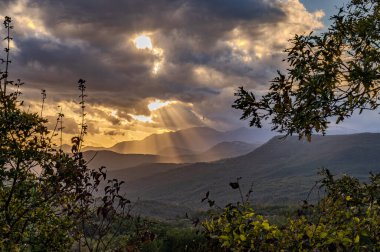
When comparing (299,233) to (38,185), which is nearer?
(299,233)

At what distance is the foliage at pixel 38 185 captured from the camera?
7441 mm

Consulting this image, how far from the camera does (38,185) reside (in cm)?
789

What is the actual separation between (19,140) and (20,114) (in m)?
0.51

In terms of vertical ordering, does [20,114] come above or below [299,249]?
above

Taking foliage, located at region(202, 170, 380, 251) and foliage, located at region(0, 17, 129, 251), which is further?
foliage, located at region(0, 17, 129, 251)

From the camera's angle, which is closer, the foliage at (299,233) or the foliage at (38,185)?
the foliage at (299,233)

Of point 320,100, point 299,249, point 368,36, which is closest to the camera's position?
point 299,249

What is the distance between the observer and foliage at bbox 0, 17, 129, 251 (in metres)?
7.44

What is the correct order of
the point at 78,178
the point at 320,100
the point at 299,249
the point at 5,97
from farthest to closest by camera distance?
the point at 5,97 → the point at 78,178 → the point at 320,100 → the point at 299,249

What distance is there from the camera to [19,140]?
25.7ft

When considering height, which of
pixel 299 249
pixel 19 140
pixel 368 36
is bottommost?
pixel 299 249

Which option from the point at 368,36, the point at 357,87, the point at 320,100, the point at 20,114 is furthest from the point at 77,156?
the point at 368,36

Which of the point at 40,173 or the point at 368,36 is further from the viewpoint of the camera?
the point at 40,173

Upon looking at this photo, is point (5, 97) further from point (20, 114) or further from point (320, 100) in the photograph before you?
point (320, 100)
